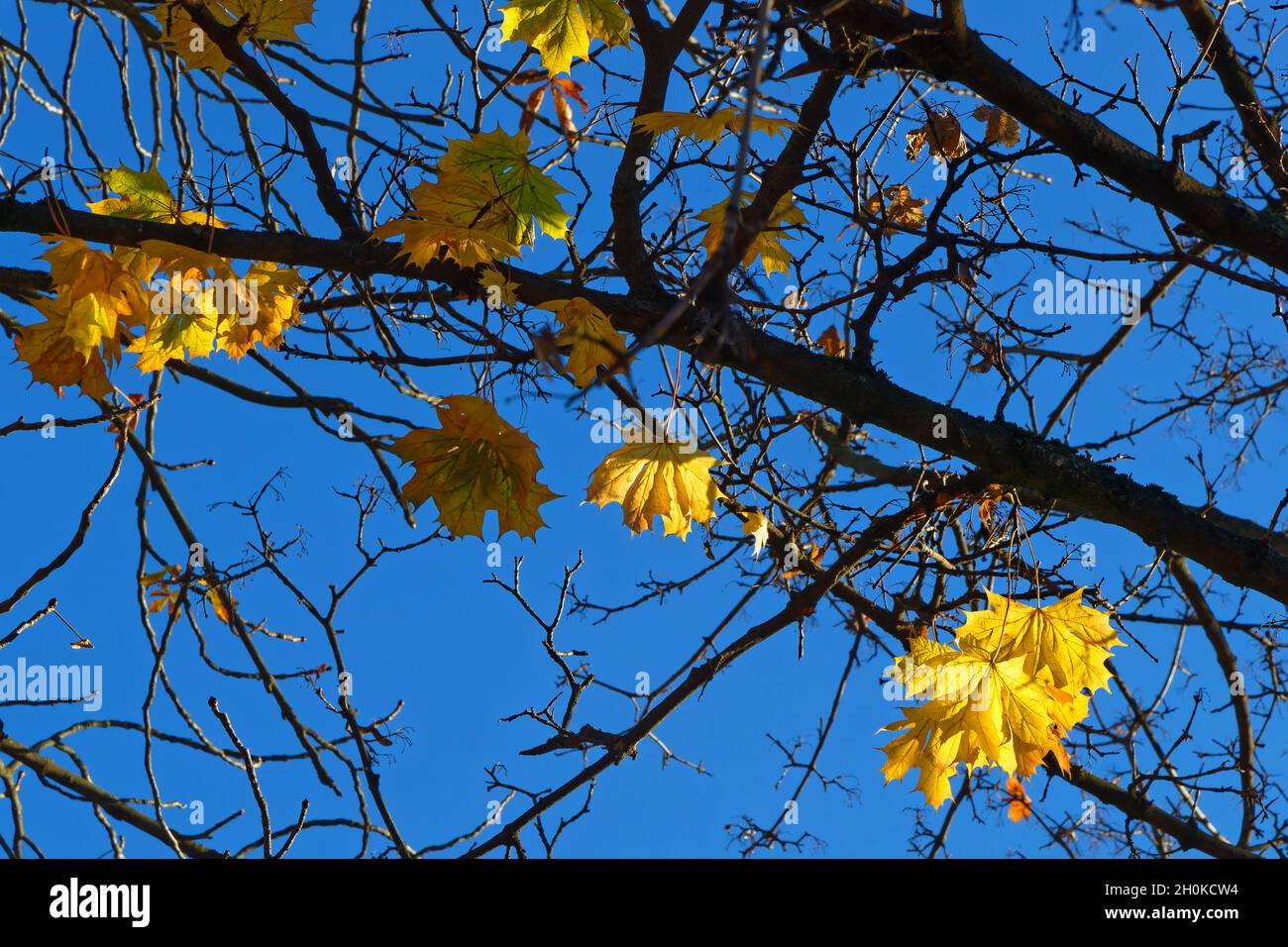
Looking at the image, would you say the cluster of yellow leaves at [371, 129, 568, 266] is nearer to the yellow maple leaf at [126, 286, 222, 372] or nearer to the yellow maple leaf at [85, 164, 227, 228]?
the yellow maple leaf at [126, 286, 222, 372]

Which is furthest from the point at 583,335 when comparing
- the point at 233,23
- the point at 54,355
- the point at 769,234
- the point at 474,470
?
the point at 233,23

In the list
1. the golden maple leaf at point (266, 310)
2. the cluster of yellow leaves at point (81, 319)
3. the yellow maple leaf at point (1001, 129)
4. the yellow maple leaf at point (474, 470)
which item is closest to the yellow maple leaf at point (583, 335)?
the yellow maple leaf at point (474, 470)

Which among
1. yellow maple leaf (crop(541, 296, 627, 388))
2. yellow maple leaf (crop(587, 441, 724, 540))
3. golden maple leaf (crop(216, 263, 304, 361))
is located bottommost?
yellow maple leaf (crop(587, 441, 724, 540))

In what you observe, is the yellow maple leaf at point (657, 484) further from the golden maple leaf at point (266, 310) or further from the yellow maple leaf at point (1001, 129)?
the yellow maple leaf at point (1001, 129)

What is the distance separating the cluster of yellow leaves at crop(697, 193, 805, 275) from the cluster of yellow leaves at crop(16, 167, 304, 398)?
3.29 feet

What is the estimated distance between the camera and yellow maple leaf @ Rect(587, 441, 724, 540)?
237 cm

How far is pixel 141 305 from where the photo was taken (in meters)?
2.54

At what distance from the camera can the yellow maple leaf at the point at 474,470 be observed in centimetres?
222

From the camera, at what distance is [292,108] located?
2.61 metres

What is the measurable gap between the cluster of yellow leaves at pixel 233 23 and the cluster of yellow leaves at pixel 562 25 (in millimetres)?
569

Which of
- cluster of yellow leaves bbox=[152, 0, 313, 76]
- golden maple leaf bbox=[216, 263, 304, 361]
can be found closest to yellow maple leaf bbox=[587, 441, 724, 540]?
golden maple leaf bbox=[216, 263, 304, 361]
